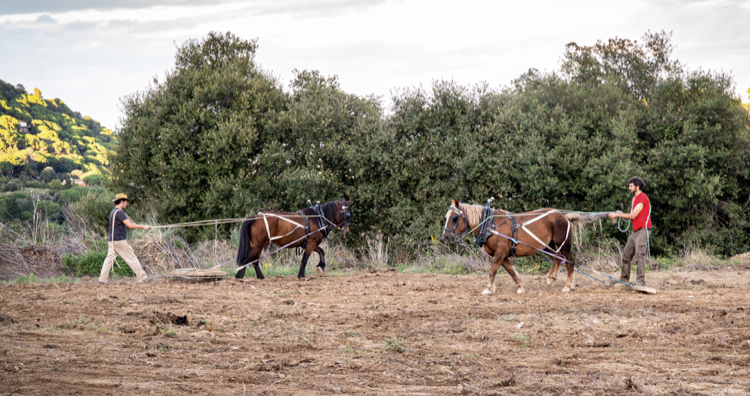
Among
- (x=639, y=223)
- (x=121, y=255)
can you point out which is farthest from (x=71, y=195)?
(x=639, y=223)

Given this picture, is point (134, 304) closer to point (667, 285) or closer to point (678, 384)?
point (678, 384)

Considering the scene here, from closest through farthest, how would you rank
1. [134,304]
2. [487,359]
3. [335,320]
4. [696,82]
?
[487,359], [335,320], [134,304], [696,82]

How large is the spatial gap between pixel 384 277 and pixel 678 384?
845 centimetres

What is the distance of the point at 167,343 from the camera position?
19.4ft

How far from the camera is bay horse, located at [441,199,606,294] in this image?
9.77 m

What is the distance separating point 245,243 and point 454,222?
15.9ft

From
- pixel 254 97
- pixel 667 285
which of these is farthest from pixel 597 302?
pixel 254 97

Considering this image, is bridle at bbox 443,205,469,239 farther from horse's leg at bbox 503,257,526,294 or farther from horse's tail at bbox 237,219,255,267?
horse's tail at bbox 237,219,255,267

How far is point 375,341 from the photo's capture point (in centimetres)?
635

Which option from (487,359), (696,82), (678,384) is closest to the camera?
(678,384)

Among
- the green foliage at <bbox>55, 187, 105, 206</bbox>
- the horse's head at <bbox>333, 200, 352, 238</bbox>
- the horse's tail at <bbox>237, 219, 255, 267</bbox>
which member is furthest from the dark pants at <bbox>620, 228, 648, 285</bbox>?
the green foliage at <bbox>55, 187, 105, 206</bbox>

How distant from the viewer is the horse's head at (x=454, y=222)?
9867 millimetres

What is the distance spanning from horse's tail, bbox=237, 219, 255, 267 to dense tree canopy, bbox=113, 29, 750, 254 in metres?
4.19

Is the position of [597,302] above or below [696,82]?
below
